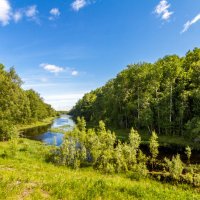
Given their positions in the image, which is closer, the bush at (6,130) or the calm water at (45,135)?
the bush at (6,130)

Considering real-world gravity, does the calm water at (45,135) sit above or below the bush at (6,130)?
below

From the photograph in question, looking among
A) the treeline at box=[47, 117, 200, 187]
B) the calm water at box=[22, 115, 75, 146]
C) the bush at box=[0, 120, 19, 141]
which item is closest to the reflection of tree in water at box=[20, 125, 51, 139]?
the calm water at box=[22, 115, 75, 146]

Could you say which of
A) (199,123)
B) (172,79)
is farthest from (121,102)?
(199,123)

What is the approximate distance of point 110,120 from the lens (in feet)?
224

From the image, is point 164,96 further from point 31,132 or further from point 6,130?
point 31,132

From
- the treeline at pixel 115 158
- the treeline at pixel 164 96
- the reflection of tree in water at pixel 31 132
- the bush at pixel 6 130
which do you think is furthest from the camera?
the reflection of tree in water at pixel 31 132

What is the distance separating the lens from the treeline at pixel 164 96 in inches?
1768

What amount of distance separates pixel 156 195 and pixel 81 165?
13850 mm

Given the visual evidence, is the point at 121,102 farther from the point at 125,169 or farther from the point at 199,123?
the point at 125,169

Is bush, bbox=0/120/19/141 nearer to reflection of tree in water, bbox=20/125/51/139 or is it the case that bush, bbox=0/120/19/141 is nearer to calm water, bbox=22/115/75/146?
calm water, bbox=22/115/75/146

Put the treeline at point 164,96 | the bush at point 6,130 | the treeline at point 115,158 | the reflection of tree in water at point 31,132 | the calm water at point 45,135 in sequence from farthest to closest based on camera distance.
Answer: the reflection of tree in water at point 31,132, the treeline at point 164,96, the calm water at point 45,135, the bush at point 6,130, the treeline at point 115,158

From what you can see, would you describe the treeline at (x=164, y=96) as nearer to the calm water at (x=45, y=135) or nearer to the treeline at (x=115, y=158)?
the treeline at (x=115, y=158)

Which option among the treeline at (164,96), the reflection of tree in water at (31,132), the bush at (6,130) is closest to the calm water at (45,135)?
the reflection of tree in water at (31,132)

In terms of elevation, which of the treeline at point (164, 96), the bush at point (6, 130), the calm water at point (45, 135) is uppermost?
the treeline at point (164, 96)
